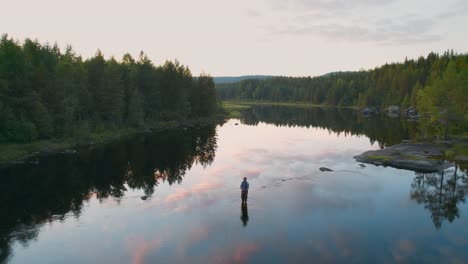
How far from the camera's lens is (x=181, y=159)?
61.6 m

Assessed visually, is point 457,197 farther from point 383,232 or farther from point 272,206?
point 272,206

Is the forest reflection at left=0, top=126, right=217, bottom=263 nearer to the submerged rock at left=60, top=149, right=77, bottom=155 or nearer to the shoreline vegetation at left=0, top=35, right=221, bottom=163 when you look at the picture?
the submerged rock at left=60, top=149, right=77, bottom=155

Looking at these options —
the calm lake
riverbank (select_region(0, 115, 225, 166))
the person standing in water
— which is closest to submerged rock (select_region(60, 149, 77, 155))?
riverbank (select_region(0, 115, 225, 166))

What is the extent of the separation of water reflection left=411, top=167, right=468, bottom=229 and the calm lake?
14cm

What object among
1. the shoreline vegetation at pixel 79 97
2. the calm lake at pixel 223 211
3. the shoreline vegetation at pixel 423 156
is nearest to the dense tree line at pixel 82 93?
the shoreline vegetation at pixel 79 97

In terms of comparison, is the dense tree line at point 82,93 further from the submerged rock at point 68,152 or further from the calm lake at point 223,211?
the calm lake at point 223,211

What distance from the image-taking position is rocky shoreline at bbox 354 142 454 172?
53494 mm

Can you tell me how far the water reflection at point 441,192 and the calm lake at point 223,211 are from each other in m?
0.14

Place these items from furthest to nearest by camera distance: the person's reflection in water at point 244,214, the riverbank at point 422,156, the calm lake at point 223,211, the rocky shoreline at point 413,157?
the riverbank at point 422,156 < the rocky shoreline at point 413,157 < the person's reflection in water at point 244,214 < the calm lake at point 223,211

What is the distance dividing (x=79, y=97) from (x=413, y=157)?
7118 centimetres

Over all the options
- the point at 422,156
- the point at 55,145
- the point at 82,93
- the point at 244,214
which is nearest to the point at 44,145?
the point at 55,145

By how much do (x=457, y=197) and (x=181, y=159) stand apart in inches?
1653

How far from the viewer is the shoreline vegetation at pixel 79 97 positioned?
59.4 metres

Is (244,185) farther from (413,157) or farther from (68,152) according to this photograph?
(68,152)
